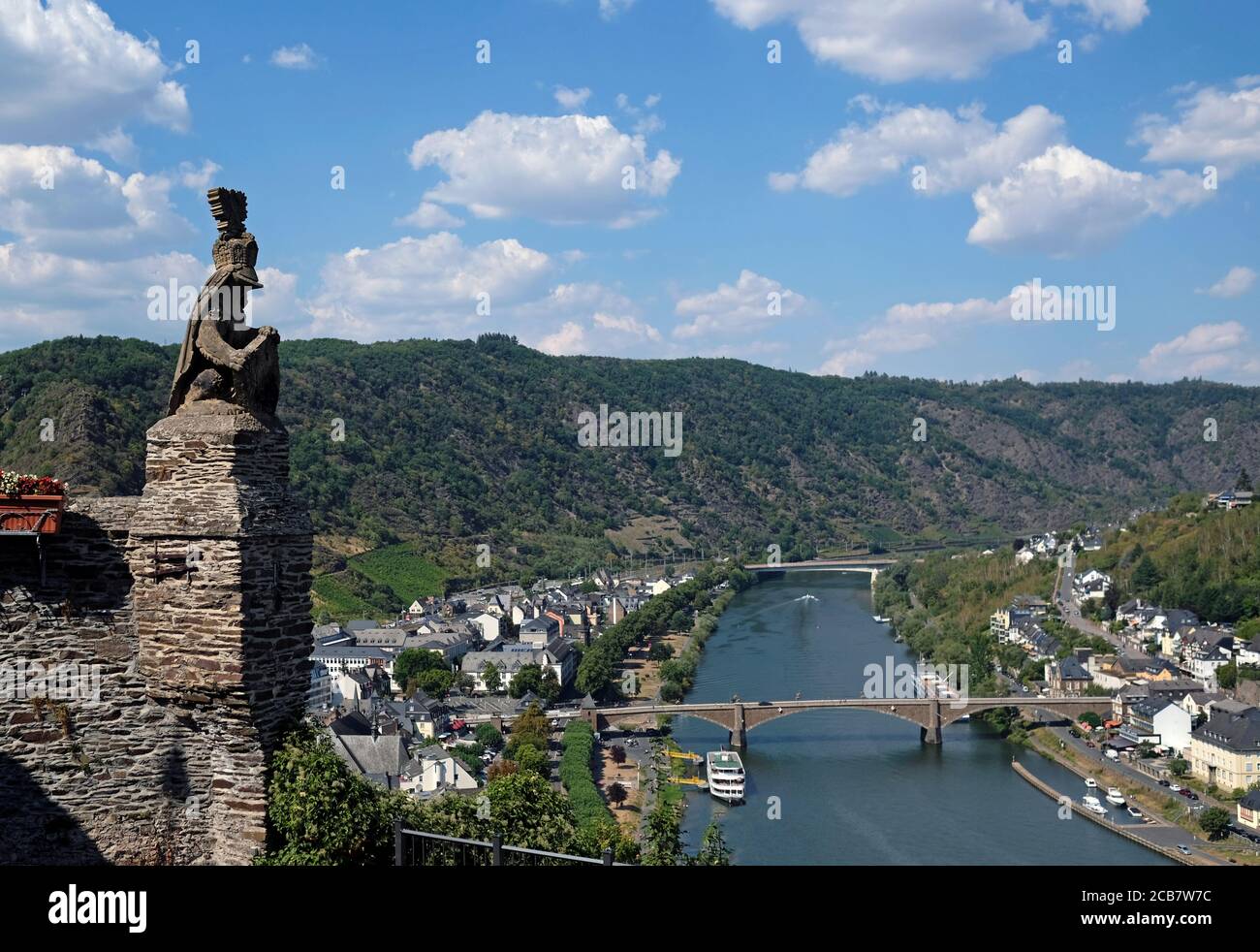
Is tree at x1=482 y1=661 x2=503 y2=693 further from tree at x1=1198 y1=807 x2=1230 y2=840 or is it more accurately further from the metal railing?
the metal railing

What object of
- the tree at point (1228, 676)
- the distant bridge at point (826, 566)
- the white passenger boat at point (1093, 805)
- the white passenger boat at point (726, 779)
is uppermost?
the distant bridge at point (826, 566)

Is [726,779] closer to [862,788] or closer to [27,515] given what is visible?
[862,788]

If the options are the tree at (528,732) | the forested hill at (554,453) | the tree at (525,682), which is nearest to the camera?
the tree at (528,732)

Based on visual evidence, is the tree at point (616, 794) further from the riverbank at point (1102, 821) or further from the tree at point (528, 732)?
the riverbank at point (1102, 821)

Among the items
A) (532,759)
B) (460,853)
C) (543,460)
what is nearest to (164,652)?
(460,853)

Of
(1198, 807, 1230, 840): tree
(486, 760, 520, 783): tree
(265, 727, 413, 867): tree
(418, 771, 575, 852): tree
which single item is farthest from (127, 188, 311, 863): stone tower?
(1198, 807, 1230, 840): tree

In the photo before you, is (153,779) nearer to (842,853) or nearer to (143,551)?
(143,551)

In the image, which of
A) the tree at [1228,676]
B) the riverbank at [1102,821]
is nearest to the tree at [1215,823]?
the riverbank at [1102,821]
